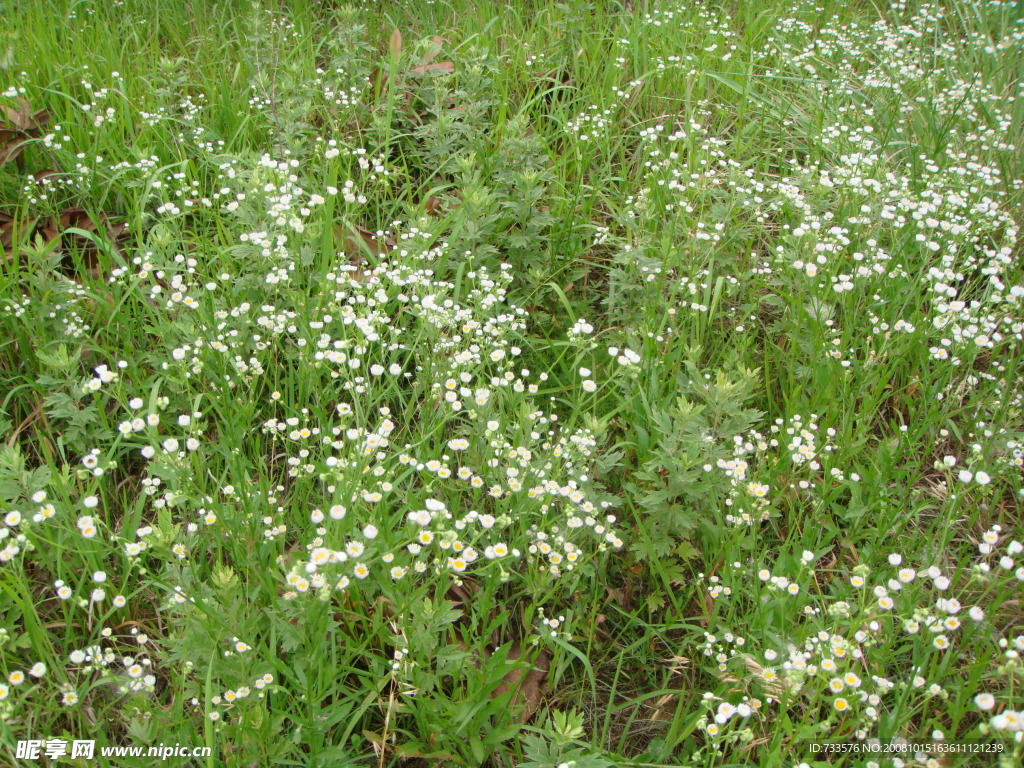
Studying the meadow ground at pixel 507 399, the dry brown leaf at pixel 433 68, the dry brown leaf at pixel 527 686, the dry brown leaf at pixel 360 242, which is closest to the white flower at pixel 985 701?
the meadow ground at pixel 507 399

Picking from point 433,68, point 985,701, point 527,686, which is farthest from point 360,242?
point 985,701

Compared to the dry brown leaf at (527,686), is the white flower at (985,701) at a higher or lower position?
higher

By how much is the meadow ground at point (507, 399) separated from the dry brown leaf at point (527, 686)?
0.01m

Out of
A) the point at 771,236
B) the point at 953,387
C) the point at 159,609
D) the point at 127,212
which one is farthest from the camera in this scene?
the point at 771,236

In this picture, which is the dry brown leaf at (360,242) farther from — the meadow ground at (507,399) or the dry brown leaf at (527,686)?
the dry brown leaf at (527,686)

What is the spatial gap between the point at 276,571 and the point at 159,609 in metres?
0.46

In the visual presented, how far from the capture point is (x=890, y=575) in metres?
2.38

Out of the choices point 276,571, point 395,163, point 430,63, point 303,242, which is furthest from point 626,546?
point 430,63

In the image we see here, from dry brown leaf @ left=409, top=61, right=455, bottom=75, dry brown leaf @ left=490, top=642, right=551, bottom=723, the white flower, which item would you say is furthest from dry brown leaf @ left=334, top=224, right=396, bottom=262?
the white flower

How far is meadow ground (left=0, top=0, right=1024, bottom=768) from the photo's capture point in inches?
79.2

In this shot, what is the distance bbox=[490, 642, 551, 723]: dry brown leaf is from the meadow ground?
0.01m

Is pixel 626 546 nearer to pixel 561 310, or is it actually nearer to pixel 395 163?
pixel 561 310

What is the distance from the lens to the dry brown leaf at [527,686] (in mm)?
2174

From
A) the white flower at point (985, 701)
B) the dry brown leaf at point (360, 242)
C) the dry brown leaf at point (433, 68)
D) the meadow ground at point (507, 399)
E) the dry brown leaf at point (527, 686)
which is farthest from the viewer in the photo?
the dry brown leaf at point (433, 68)
